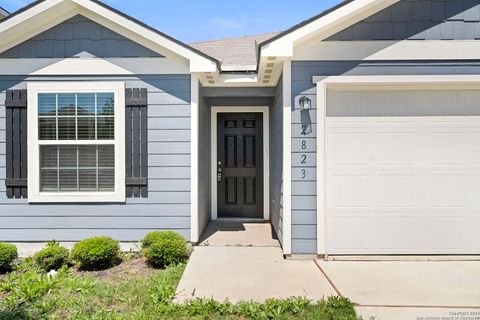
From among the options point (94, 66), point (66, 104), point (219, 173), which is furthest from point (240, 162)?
point (66, 104)

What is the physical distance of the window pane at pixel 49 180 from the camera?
555cm

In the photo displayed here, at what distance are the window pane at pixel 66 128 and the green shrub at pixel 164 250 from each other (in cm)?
201

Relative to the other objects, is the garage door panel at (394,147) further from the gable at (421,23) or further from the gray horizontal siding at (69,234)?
the gray horizontal siding at (69,234)

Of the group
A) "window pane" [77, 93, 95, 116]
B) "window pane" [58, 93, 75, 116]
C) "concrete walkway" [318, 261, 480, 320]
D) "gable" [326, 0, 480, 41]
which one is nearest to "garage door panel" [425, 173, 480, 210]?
"concrete walkway" [318, 261, 480, 320]

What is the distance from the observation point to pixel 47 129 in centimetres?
549

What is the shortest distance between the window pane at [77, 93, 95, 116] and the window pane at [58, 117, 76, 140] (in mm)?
203

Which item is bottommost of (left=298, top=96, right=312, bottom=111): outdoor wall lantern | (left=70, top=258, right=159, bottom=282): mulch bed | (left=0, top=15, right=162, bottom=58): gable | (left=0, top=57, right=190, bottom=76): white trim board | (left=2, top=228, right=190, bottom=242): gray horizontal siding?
(left=70, top=258, right=159, bottom=282): mulch bed

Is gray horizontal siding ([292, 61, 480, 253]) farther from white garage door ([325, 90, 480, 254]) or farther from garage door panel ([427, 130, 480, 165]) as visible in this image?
garage door panel ([427, 130, 480, 165])

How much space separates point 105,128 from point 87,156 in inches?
20.0

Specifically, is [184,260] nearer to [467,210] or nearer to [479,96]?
[467,210]

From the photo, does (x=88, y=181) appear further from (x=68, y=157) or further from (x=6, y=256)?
(x=6, y=256)

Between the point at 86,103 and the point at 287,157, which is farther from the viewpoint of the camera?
the point at 86,103

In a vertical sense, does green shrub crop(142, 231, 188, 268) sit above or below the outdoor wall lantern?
below

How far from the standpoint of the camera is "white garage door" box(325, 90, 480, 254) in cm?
509
